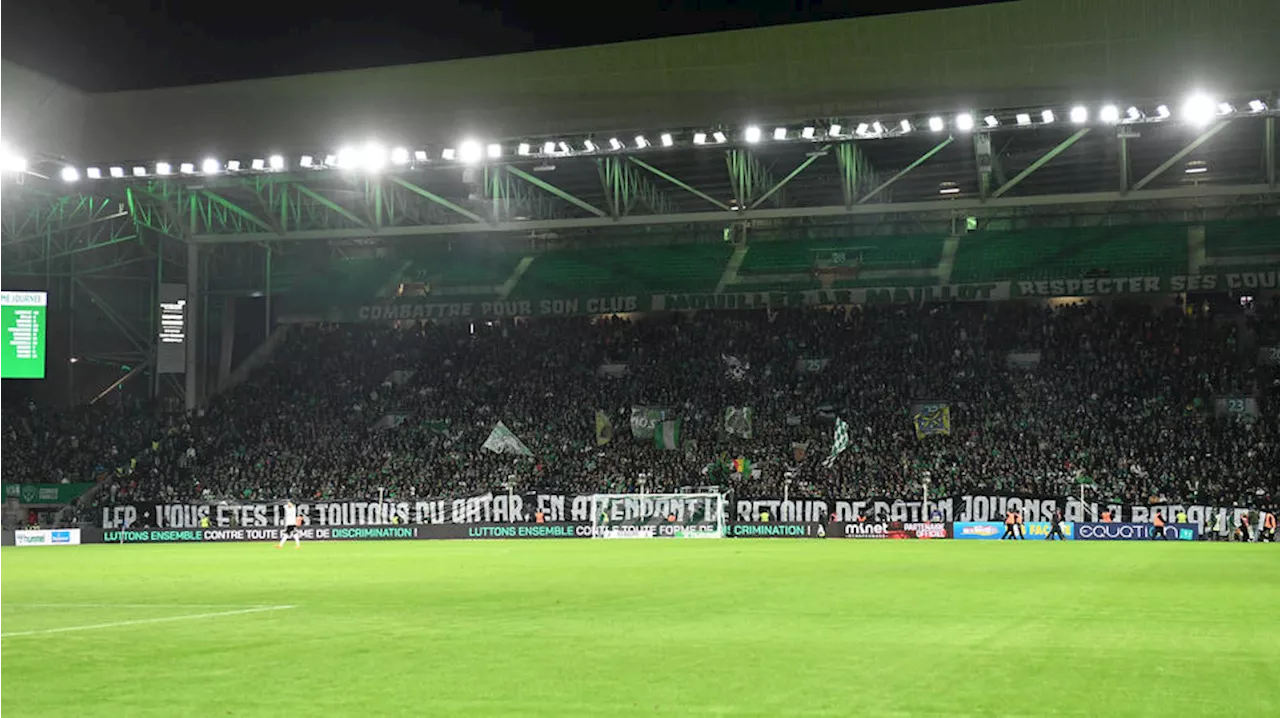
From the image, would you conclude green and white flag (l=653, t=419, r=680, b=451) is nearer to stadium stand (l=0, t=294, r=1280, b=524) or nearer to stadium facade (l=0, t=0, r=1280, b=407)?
stadium stand (l=0, t=294, r=1280, b=524)

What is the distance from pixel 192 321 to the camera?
63594 millimetres

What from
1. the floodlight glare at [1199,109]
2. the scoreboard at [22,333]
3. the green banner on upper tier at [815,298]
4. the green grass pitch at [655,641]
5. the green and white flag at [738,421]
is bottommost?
the green grass pitch at [655,641]

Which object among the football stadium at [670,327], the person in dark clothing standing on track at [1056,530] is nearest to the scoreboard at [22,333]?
the football stadium at [670,327]

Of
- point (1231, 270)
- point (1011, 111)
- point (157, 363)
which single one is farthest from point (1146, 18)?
point (157, 363)

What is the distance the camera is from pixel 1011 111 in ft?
140

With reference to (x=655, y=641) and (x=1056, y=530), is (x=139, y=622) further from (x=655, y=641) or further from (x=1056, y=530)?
(x=1056, y=530)

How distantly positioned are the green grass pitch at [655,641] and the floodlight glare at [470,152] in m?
20.2

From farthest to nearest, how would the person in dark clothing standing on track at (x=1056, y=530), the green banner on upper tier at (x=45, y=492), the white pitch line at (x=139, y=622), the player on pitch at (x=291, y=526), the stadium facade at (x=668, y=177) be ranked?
the green banner on upper tier at (x=45, y=492) < the person in dark clothing standing on track at (x=1056, y=530) < the player on pitch at (x=291, y=526) < the stadium facade at (x=668, y=177) < the white pitch line at (x=139, y=622)

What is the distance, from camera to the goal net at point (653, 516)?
172ft

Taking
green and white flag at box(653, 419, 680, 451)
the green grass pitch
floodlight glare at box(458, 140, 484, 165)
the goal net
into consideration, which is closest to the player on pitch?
the goal net

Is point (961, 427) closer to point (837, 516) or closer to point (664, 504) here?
point (837, 516)

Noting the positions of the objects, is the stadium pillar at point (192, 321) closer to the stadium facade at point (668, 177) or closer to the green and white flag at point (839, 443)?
the stadium facade at point (668, 177)

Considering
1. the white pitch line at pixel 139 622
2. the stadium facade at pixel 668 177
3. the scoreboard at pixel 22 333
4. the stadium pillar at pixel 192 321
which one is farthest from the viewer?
the stadium pillar at pixel 192 321

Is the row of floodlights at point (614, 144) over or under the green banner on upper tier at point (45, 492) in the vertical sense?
over
